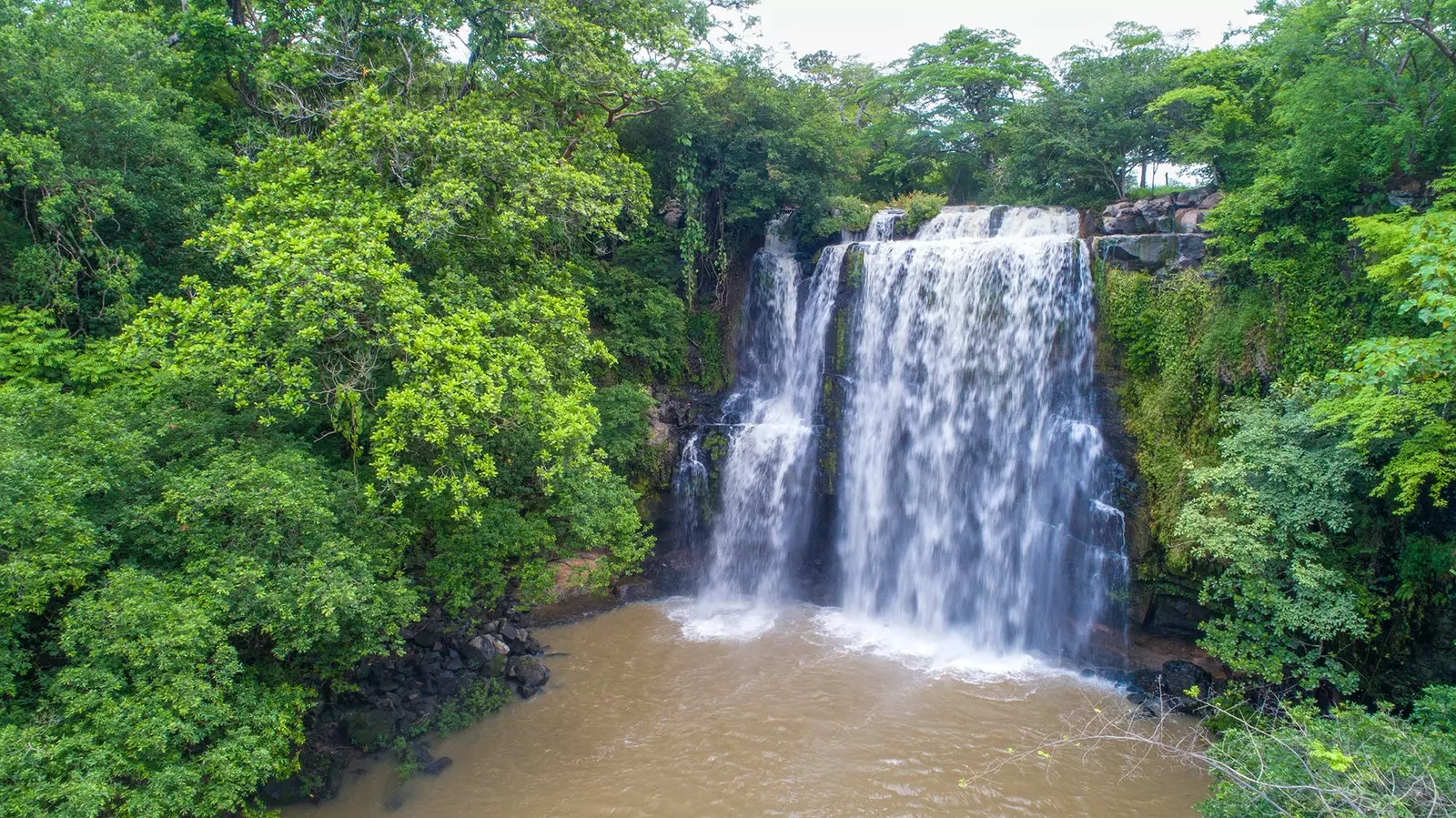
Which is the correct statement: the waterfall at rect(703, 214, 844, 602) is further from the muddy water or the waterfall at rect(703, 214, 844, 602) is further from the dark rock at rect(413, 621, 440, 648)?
the dark rock at rect(413, 621, 440, 648)

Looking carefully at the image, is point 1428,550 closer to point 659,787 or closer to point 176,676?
point 659,787

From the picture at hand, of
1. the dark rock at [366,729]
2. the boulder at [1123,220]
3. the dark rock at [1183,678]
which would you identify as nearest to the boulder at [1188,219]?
the boulder at [1123,220]

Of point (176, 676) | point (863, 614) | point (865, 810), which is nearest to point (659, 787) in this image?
point (865, 810)

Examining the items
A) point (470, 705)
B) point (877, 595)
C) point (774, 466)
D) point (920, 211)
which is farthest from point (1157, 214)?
point (470, 705)

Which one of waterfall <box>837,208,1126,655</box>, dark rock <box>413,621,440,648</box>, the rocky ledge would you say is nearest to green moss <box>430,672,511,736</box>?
dark rock <box>413,621,440,648</box>

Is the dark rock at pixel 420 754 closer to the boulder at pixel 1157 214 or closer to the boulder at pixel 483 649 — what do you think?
the boulder at pixel 483 649

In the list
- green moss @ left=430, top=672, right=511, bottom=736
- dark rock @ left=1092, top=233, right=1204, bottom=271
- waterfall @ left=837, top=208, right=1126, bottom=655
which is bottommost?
green moss @ left=430, top=672, right=511, bottom=736

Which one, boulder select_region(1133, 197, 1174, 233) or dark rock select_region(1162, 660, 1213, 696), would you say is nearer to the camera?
dark rock select_region(1162, 660, 1213, 696)
